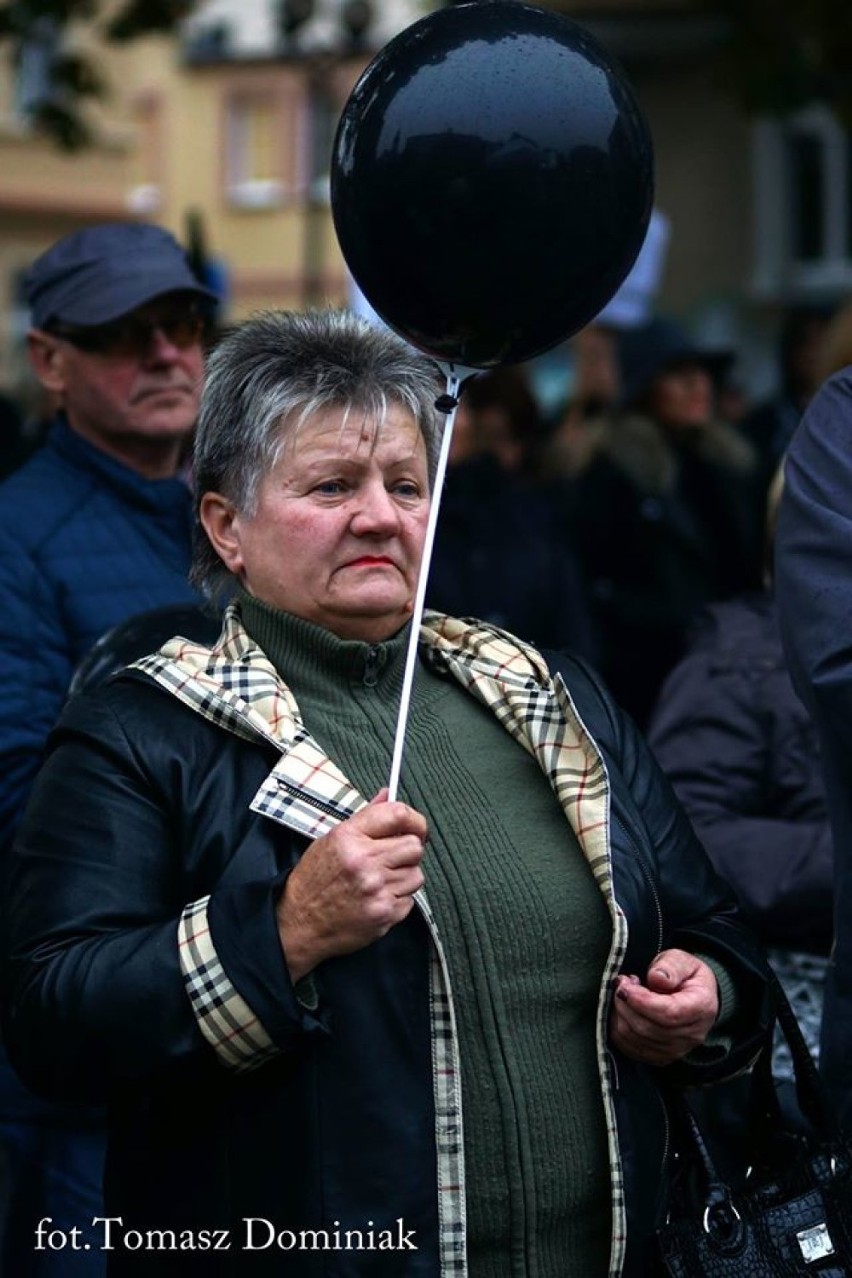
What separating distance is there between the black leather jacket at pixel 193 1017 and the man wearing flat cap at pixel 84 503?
74 centimetres

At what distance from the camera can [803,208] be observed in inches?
888

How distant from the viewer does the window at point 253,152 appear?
36062 millimetres

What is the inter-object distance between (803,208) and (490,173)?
20.3m

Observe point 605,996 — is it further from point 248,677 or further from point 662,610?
point 662,610

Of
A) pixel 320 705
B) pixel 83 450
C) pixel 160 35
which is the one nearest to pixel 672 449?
pixel 160 35

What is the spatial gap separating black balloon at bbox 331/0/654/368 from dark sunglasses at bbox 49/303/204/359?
4.69 ft

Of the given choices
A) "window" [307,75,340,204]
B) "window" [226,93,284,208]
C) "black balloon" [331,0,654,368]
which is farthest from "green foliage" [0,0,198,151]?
"window" [226,93,284,208]

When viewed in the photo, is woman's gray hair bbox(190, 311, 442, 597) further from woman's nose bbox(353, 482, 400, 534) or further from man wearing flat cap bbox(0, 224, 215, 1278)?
man wearing flat cap bbox(0, 224, 215, 1278)

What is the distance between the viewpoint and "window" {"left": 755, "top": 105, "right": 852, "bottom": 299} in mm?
Answer: 21516

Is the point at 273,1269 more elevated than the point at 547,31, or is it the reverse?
the point at 547,31

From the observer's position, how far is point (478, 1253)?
9.46 ft

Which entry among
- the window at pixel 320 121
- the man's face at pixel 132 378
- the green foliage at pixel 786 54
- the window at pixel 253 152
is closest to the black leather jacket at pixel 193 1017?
the man's face at pixel 132 378

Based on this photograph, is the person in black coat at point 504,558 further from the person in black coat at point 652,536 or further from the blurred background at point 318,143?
the blurred background at point 318,143

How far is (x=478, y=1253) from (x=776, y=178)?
19.6m
